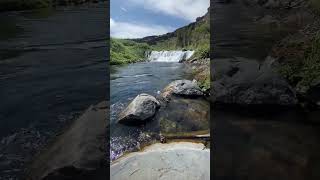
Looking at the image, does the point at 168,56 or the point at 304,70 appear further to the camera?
the point at 168,56

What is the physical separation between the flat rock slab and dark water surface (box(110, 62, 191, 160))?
0.68 feet

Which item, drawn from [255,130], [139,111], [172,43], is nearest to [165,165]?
[139,111]

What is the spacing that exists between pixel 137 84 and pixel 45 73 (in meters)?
1.25

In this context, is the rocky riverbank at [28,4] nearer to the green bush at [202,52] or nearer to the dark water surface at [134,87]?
the dark water surface at [134,87]

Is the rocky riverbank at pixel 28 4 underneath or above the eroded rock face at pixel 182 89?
above

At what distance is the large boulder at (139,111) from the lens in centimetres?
559

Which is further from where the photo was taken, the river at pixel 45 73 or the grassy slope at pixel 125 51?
the grassy slope at pixel 125 51

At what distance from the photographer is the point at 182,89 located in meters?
5.79

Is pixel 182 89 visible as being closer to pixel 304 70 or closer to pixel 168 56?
pixel 168 56

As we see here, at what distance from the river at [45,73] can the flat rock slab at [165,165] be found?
36.8 inches

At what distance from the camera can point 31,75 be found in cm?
609

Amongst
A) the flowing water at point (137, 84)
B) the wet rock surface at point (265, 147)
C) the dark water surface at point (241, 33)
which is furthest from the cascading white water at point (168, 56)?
the wet rock surface at point (265, 147)

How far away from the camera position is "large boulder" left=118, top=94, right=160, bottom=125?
559cm

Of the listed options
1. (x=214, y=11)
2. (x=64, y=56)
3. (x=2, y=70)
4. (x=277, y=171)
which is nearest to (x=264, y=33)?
(x=214, y=11)
